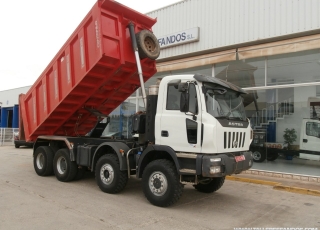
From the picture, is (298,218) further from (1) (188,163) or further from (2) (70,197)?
(2) (70,197)

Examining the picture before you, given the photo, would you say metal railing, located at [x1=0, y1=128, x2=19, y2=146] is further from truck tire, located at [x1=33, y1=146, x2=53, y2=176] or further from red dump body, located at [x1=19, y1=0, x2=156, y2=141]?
truck tire, located at [x1=33, y1=146, x2=53, y2=176]

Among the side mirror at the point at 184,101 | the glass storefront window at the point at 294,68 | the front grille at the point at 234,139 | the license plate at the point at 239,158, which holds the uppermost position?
the glass storefront window at the point at 294,68

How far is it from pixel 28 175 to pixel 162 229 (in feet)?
20.4

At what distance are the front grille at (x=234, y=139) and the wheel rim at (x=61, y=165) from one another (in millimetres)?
4838

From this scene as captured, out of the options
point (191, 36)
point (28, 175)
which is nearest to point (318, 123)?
point (191, 36)

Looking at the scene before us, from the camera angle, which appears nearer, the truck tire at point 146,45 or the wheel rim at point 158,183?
the wheel rim at point 158,183

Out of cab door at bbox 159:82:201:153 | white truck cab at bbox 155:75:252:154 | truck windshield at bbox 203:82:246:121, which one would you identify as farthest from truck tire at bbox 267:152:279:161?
cab door at bbox 159:82:201:153

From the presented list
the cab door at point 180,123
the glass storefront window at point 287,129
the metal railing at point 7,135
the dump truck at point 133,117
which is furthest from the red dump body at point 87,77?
the metal railing at point 7,135

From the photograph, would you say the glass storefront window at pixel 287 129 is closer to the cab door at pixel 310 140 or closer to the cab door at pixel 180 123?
the cab door at pixel 310 140

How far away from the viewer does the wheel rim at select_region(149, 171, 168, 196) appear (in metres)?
5.77

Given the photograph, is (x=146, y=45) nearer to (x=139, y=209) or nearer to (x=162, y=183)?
(x=162, y=183)

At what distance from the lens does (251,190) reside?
307 inches

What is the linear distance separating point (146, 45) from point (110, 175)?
3339 mm

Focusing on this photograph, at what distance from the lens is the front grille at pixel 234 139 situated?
222 inches
